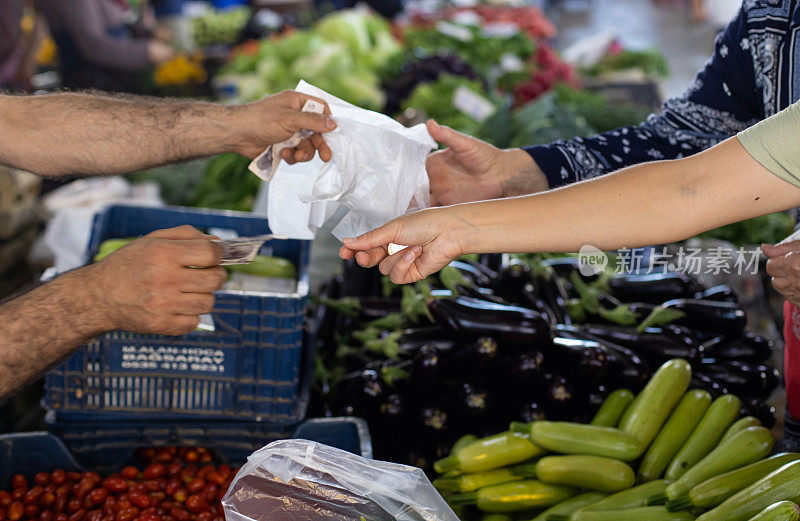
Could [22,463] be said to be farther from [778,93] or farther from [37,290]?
[778,93]

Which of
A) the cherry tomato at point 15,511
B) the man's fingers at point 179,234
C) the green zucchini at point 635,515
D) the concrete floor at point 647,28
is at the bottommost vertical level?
the cherry tomato at point 15,511

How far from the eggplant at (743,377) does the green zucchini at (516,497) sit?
850 mm

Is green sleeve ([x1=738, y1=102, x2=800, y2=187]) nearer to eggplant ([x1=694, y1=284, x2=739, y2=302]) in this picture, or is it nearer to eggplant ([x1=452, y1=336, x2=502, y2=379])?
eggplant ([x1=452, y1=336, x2=502, y2=379])

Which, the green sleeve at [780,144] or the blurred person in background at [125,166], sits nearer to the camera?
the green sleeve at [780,144]

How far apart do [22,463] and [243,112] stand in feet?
4.29

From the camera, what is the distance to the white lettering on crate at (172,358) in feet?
7.03

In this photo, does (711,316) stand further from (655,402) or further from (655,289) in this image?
(655,402)

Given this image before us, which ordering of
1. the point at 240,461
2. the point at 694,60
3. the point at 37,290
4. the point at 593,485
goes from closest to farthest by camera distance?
the point at 37,290 → the point at 593,485 → the point at 240,461 → the point at 694,60

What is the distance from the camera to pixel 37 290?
1.59 m

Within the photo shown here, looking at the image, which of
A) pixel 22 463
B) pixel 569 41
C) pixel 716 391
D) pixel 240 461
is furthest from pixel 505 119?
pixel 569 41

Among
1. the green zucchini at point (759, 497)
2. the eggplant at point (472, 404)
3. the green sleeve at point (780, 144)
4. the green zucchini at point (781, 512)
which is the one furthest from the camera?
the eggplant at point (472, 404)

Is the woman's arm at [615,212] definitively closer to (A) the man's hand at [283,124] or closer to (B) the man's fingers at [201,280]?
(B) the man's fingers at [201,280]

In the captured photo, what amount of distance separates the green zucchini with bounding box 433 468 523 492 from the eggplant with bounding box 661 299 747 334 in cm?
98

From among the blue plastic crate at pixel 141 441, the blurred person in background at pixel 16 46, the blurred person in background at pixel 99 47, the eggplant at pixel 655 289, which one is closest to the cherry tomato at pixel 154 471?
the blue plastic crate at pixel 141 441
